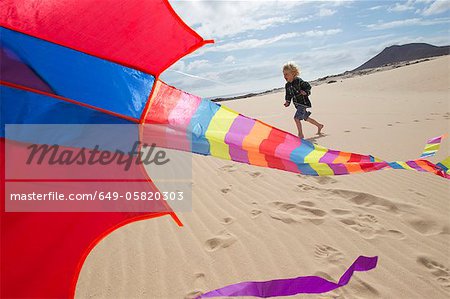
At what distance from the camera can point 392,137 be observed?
22.4ft

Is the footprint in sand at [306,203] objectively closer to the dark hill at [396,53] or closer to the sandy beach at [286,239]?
the sandy beach at [286,239]

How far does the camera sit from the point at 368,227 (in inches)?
122

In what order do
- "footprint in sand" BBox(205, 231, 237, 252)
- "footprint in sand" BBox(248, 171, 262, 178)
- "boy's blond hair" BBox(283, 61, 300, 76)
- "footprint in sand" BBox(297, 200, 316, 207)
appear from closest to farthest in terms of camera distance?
"footprint in sand" BBox(205, 231, 237, 252) → "footprint in sand" BBox(297, 200, 316, 207) → "footprint in sand" BBox(248, 171, 262, 178) → "boy's blond hair" BBox(283, 61, 300, 76)

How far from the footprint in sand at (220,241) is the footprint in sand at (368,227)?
1.23m

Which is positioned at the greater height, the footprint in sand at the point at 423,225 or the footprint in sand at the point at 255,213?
the footprint in sand at the point at 255,213

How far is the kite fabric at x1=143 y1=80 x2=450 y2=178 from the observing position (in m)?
1.59

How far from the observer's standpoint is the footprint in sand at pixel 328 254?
2.67 meters

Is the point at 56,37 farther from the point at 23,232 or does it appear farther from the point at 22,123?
the point at 23,232

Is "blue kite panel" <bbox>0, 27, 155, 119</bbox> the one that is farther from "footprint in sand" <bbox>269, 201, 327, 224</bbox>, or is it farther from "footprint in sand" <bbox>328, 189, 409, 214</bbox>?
"footprint in sand" <bbox>328, 189, 409, 214</bbox>

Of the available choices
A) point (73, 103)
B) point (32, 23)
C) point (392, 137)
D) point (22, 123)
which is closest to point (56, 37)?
point (32, 23)

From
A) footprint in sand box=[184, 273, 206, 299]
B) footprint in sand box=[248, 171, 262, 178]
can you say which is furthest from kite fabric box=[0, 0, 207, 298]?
footprint in sand box=[248, 171, 262, 178]

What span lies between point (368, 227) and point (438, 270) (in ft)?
2.29

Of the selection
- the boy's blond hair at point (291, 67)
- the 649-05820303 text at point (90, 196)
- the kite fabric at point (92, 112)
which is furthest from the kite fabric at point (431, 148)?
the boy's blond hair at point (291, 67)

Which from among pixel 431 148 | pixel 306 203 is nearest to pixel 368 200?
pixel 306 203
